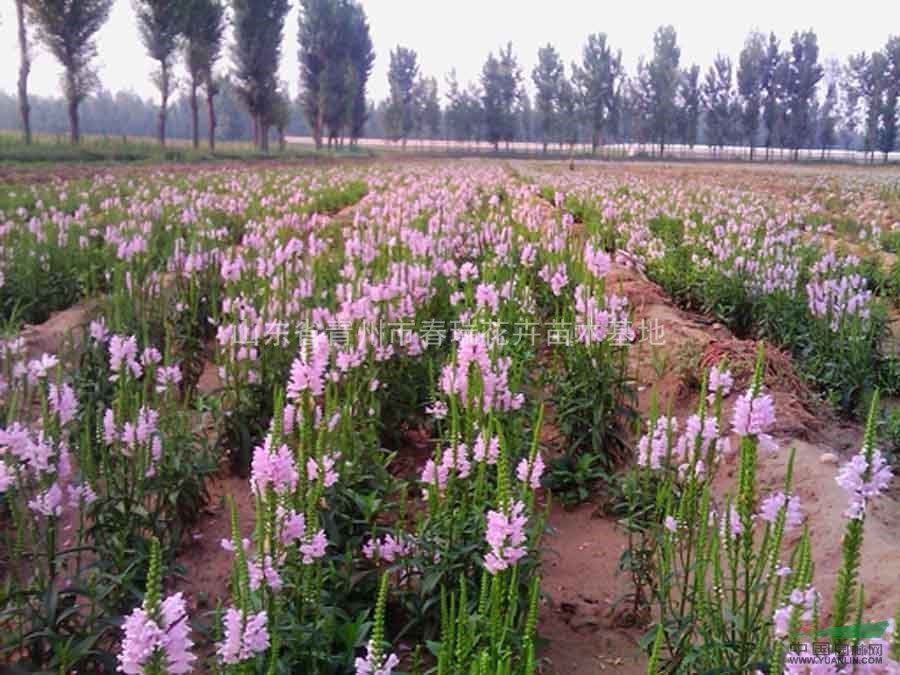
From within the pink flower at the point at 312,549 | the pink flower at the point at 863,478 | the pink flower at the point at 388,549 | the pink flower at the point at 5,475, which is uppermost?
the pink flower at the point at 863,478

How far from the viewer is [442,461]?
10.4ft

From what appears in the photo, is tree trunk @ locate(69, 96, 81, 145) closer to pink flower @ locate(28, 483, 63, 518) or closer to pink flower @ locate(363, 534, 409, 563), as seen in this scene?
pink flower @ locate(28, 483, 63, 518)

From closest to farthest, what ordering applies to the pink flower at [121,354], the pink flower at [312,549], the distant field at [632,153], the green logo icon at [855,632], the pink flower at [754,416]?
the green logo icon at [855,632] → the pink flower at [754,416] → the pink flower at [312,549] → the pink flower at [121,354] → the distant field at [632,153]

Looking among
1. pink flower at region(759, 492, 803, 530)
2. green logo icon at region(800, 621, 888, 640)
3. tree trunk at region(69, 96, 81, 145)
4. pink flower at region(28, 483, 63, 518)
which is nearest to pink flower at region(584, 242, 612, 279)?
pink flower at region(759, 492, 803, 530)

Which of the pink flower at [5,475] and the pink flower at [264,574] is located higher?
the pink flower at [5,475]

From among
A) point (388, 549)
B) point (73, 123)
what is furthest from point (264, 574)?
point (73, 123)

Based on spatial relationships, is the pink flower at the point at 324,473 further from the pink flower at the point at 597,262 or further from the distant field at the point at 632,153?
the distant field at the point at 632,153

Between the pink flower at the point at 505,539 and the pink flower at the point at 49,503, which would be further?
the pink flower at the point at 49,503

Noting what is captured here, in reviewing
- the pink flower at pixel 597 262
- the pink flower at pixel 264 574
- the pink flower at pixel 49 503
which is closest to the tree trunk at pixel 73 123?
the pink flower at pixel 597 262

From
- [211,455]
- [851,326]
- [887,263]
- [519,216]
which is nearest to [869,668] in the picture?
[211,455]

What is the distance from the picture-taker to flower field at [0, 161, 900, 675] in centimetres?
228

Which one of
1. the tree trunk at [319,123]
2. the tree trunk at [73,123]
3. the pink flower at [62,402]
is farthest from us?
the tree trunk at [319,123]

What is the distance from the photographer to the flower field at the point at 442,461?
2281mm

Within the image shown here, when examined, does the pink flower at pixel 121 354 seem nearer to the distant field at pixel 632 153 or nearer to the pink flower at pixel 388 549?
the pink flower at pixel 388 549
